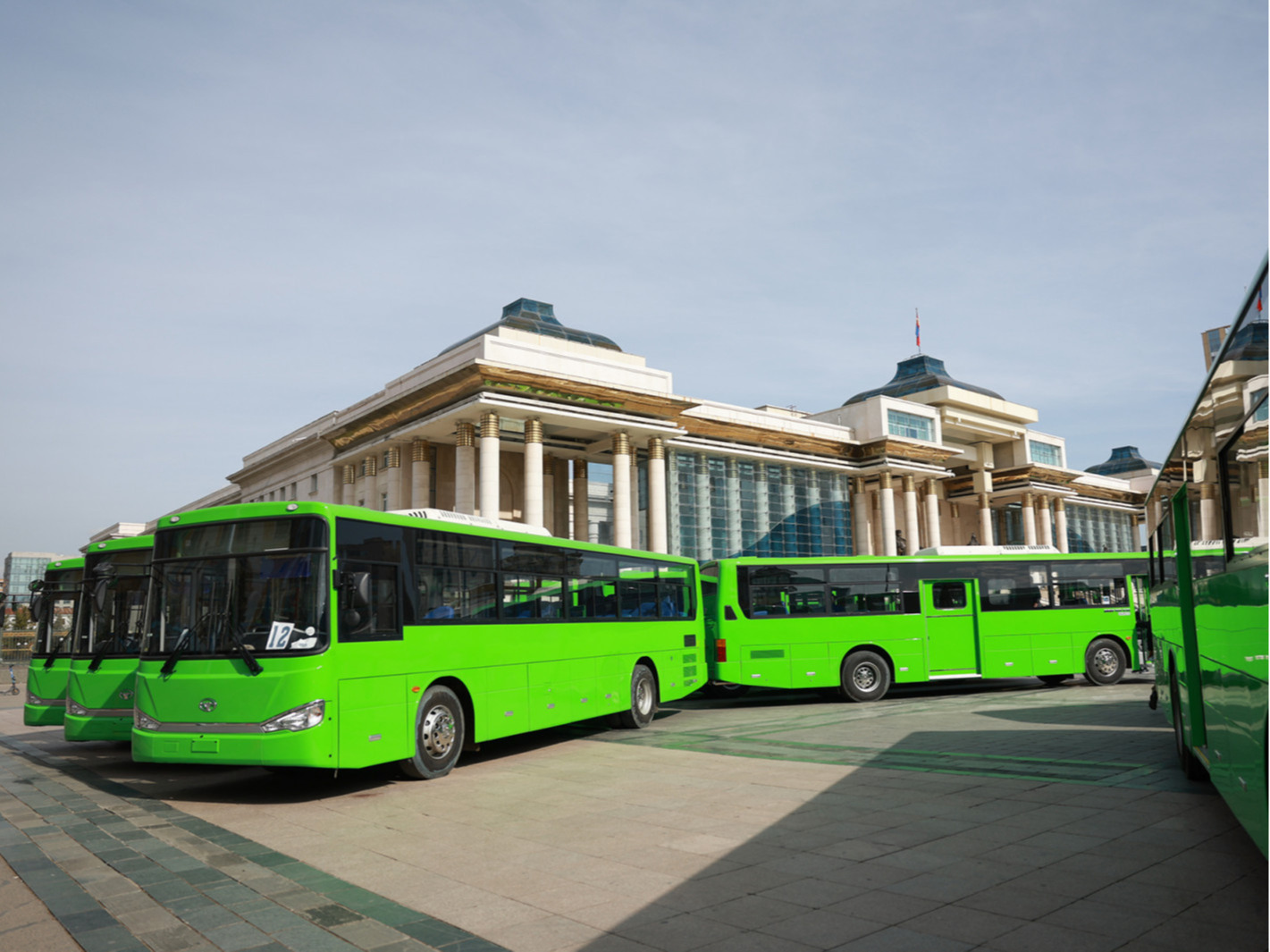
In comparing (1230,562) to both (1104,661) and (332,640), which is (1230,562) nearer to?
(332,640)

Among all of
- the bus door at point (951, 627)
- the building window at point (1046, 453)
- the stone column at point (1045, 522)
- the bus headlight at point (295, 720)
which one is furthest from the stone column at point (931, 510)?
the bus headlight at point (295, 720)

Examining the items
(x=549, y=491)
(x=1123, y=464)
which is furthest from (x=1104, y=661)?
(x=1123, y=464)

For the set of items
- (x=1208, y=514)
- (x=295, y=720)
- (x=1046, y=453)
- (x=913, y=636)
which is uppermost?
(x=1046, y=453)

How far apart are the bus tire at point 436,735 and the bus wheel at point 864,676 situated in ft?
30.1

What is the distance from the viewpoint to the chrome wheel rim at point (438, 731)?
9.98 meters

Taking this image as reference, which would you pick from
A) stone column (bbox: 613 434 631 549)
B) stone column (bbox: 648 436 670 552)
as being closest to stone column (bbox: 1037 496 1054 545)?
stone column (bbox: 648 436 670 552)

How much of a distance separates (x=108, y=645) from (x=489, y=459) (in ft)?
79.8

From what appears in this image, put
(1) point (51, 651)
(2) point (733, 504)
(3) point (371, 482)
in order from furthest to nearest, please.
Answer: (2) point (733, 504), (3) point (371, 482), (1) point (51, 651)

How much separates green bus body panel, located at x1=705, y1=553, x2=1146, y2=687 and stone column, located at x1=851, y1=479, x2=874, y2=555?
33766 mm

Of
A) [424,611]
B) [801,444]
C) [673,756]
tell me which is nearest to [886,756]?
[673,756]

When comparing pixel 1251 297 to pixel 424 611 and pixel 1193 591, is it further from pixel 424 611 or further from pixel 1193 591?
pixel 424 611

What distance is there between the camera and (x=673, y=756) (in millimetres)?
11289

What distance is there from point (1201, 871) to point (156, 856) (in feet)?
22.4

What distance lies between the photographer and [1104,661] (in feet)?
62.3
